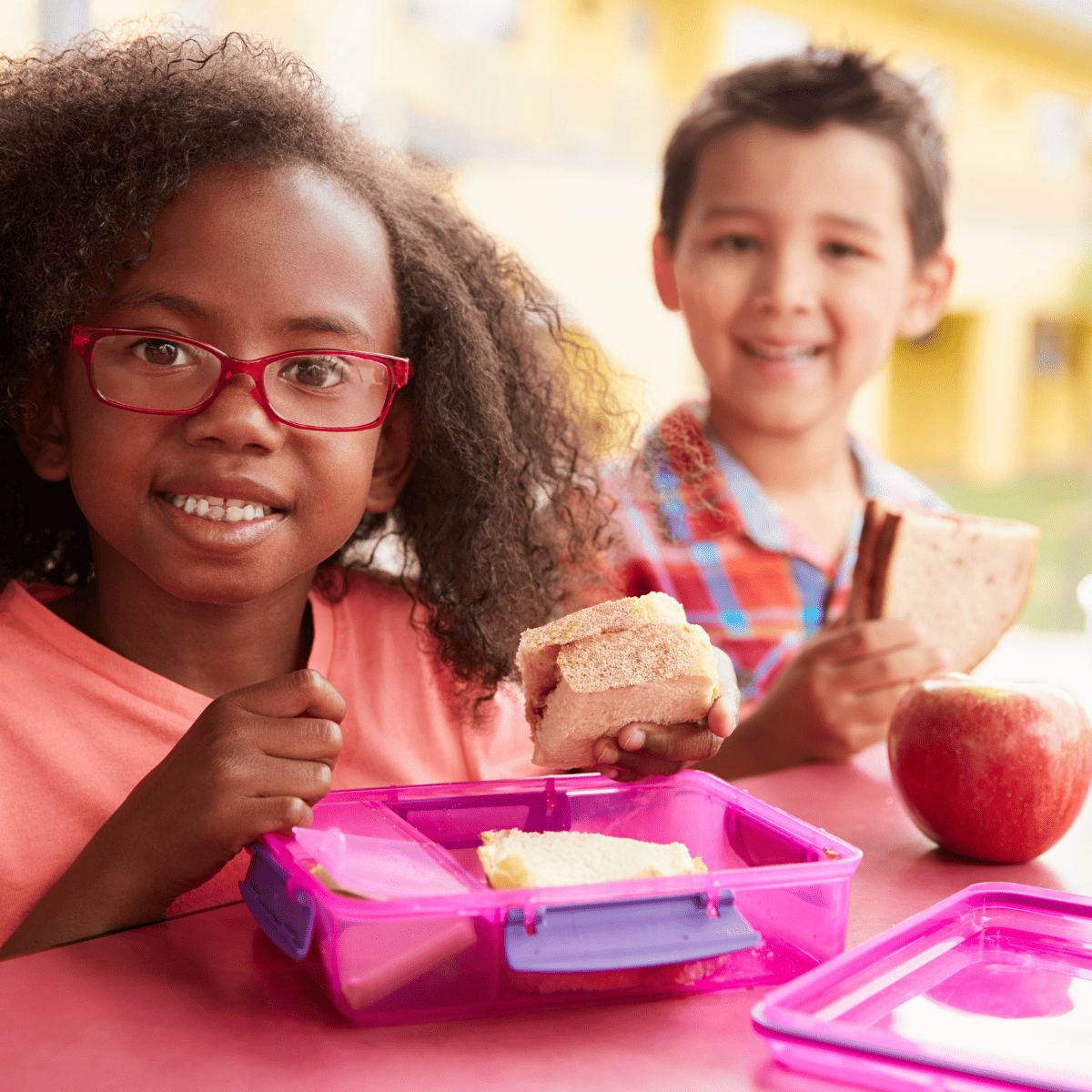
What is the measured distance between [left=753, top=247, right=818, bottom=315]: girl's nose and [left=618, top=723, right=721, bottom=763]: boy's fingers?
1022 millimetres

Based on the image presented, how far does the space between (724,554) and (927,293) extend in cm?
60

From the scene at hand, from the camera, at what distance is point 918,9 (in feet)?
31.3

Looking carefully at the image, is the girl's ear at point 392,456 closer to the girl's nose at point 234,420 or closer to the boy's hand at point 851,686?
the girl's nose at point 234,420

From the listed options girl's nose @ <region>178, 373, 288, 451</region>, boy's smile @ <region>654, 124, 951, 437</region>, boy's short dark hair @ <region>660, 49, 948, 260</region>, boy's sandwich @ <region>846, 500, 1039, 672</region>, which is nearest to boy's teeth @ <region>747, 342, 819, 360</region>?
boy's smile @ <region>654, 124, 951, 437</region>

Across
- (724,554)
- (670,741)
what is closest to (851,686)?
(670,741)

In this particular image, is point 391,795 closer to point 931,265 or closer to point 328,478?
point 328,478

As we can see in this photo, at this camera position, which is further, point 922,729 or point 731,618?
point 731,618

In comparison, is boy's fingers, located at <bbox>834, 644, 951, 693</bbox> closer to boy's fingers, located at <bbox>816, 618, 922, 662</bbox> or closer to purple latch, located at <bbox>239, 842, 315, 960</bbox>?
boy's fingers, located at <bbox>816, 618, 922, 662</bbox>

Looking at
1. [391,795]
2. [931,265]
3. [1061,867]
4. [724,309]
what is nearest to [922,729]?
[1061,867]

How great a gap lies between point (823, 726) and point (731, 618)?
0.50m

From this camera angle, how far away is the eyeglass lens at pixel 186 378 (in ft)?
3.09

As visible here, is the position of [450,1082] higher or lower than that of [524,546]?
lower

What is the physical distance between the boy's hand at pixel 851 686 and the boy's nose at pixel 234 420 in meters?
0.61

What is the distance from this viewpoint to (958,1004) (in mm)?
626
